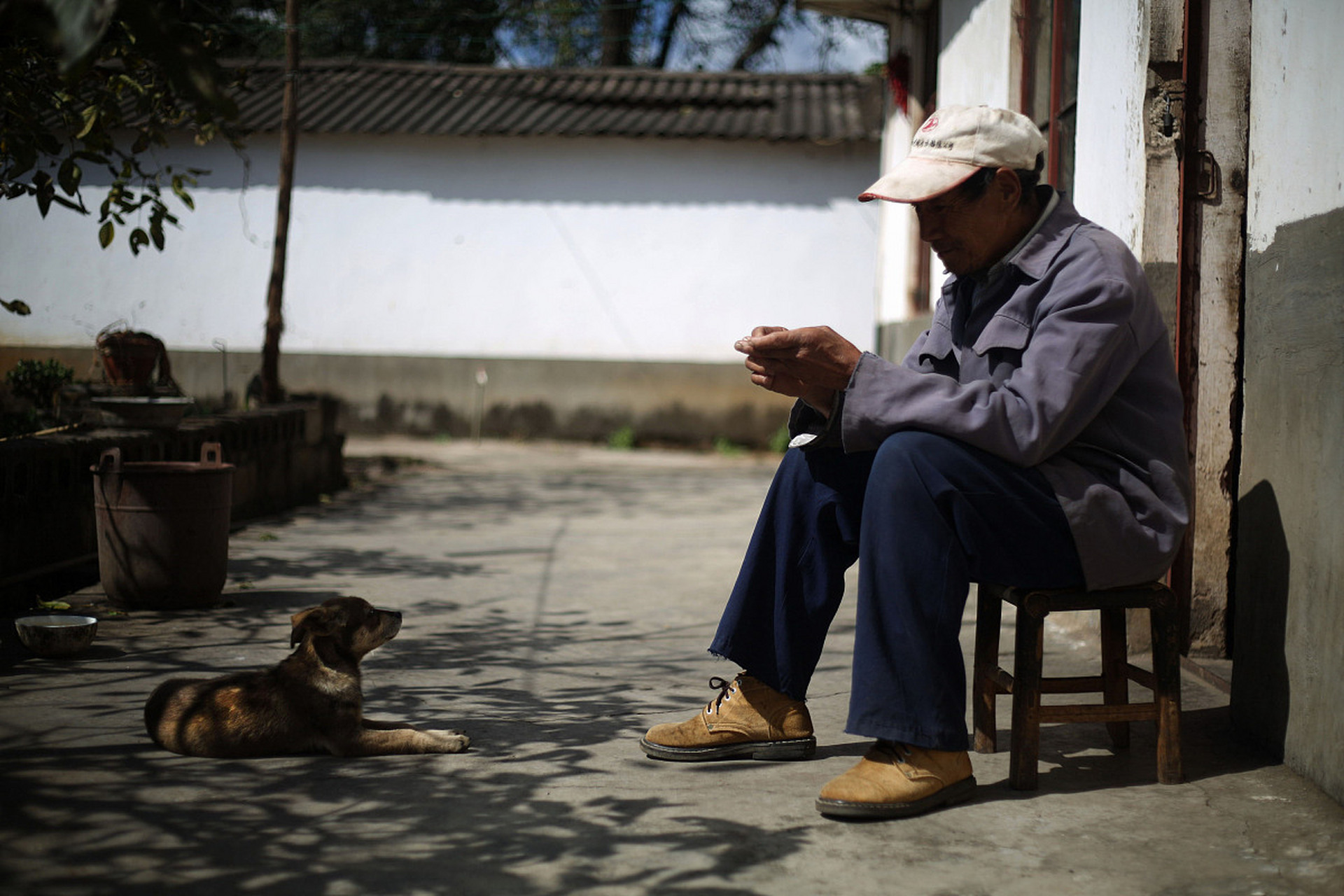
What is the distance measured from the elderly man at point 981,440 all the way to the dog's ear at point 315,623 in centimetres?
122

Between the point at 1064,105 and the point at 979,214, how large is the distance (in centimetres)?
301

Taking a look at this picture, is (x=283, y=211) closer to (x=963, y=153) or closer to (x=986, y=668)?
(x=963, y=153)

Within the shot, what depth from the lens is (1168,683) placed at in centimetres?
264

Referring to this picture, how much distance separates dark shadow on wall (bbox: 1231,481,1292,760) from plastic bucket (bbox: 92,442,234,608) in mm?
3497

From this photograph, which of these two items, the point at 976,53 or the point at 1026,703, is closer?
the point at 1026,703

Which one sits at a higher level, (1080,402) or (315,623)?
(1080,402)

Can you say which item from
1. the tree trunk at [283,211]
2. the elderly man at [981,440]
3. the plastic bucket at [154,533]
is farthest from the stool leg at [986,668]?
the tree trunk at [283,211]

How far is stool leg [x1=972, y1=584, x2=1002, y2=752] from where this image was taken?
2.81m

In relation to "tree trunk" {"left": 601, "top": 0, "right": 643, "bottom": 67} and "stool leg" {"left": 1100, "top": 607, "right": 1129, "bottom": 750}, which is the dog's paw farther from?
"tree trunk" {"left": 601, "top": 0, "right": 643, "bottom": 67}

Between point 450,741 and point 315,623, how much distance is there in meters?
0.45

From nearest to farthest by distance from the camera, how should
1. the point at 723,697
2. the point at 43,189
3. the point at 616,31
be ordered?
the point at 723,697
the point at 43,189
the point at 616,31

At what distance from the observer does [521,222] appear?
12203mm

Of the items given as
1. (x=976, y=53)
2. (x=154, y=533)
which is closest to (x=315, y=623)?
(x=154, y=533)

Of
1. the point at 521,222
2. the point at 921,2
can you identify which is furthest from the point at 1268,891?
the point at 521,222
